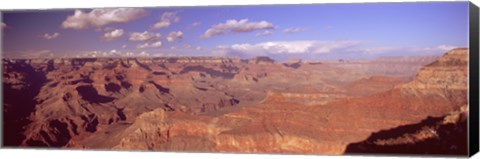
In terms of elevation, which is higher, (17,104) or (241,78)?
(241,78)

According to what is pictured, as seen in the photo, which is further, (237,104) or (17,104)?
(17,104)

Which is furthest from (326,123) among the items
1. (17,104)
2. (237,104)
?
(17,104)

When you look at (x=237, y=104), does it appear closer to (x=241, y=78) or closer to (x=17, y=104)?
(x=241, y=78)

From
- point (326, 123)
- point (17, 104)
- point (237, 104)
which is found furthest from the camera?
point (17, 104)

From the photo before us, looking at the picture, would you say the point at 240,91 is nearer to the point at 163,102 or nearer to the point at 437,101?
the point at 163,102

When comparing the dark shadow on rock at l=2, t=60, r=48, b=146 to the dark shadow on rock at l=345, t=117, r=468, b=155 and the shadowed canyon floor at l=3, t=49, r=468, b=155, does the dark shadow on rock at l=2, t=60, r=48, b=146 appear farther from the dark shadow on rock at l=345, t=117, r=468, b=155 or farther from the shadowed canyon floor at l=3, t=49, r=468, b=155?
the dark shadow on rock at l=345, t=117, r=468, b=155

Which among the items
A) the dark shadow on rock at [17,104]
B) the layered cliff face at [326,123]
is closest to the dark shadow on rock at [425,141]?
the layered cliff face at [326,123]

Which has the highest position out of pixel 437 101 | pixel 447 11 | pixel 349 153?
pixel 447 11

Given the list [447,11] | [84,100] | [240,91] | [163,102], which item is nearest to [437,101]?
[447,11]
